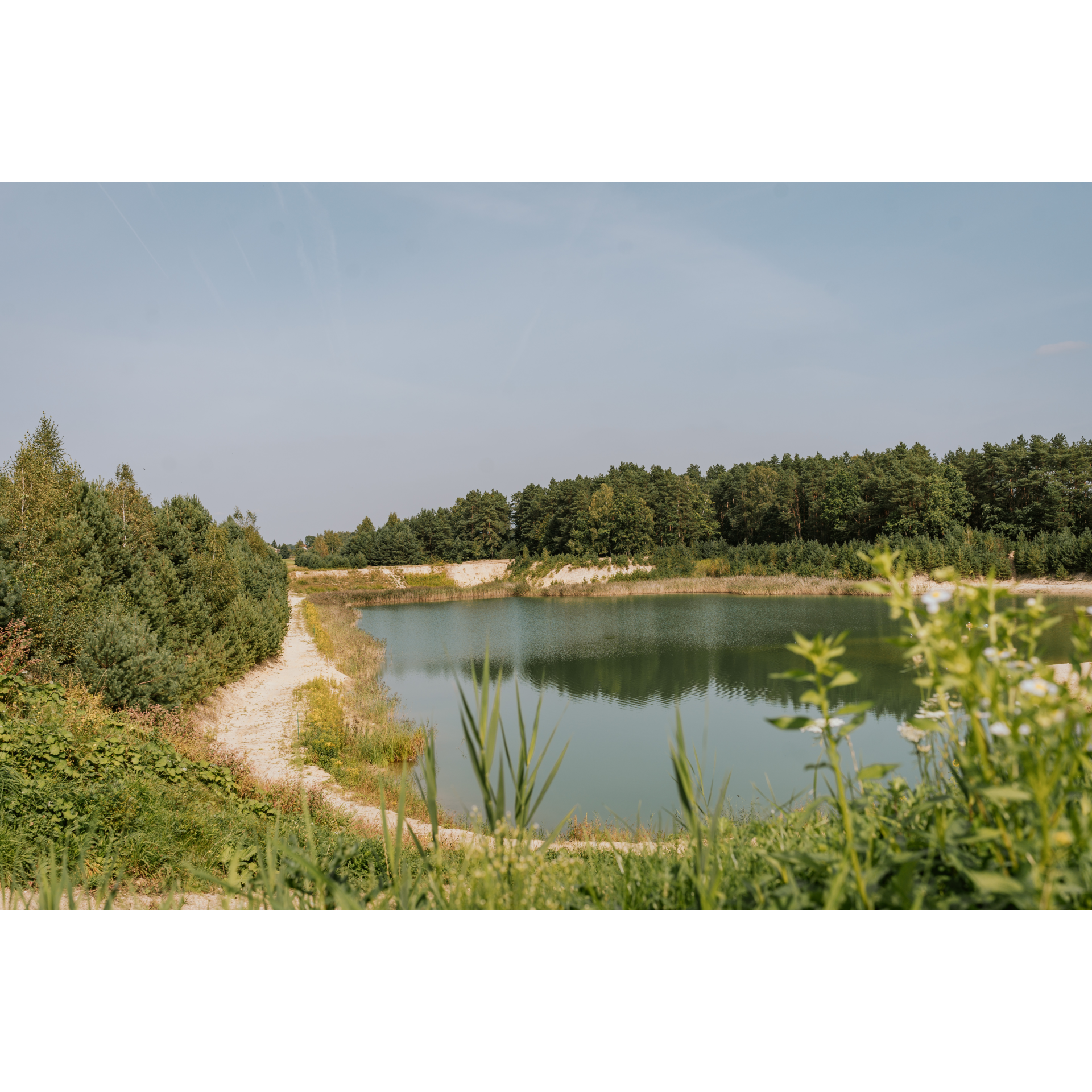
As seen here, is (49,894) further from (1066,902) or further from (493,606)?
(493,606)

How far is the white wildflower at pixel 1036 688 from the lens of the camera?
1.13m

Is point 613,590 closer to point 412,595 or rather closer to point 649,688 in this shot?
point 412,595

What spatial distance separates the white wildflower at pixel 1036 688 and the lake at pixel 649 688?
330 mm

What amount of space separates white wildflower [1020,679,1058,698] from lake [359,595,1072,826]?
330 millimetres

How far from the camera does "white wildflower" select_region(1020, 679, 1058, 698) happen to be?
113 centimetres

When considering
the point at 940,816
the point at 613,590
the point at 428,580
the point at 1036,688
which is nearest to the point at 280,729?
the point at 940,816

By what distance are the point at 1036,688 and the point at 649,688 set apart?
1222 centimetres

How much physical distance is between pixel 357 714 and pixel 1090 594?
1170 inches

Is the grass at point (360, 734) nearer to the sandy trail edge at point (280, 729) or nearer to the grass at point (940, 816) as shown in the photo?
the sandy trail edge at point (280, 729)

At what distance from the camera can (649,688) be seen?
13.0 m

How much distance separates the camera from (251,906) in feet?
6.66

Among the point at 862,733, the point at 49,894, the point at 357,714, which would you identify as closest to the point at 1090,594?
the point at 862,733

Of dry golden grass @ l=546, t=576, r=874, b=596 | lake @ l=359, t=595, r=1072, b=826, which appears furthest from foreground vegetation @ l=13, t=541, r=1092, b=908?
dry golden grass @ l=546, t=576, r=874, b=596

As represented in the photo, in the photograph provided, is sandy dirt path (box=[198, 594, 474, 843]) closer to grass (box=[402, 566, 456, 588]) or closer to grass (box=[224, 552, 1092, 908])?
grass (box=[224, 552, 1092, 908])
